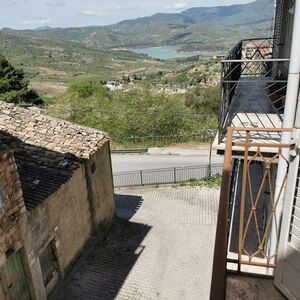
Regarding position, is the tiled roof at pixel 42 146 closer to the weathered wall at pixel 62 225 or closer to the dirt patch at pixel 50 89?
the weathered wall at pixel 62 225

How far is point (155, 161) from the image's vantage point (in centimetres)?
2586

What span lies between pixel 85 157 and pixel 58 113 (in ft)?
79.6

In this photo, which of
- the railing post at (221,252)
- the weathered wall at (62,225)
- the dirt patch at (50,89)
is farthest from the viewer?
the dirt patch at (50,89)

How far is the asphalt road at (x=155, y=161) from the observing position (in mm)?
24859

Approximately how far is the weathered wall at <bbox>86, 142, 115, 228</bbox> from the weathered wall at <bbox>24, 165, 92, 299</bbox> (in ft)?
2.04

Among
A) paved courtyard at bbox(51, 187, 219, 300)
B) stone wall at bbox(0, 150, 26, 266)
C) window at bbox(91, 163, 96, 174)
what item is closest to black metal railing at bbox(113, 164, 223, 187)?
paved courtyard at bbox(51, 187, 219, 300)

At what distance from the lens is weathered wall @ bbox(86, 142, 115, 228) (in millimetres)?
14133

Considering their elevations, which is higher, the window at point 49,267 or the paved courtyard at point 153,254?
the window at point 49,267

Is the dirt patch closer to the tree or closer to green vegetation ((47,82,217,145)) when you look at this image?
the tree

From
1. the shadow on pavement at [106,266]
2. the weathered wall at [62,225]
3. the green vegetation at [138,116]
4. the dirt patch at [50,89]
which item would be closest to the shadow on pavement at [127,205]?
the shadow on pavement at [106,266]

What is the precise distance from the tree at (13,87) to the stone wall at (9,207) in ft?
110

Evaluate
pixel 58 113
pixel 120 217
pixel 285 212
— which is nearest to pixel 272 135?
pixel 285 212

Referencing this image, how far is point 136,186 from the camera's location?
69.2 feet

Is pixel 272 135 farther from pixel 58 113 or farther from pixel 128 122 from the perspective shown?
pixel 58 113
